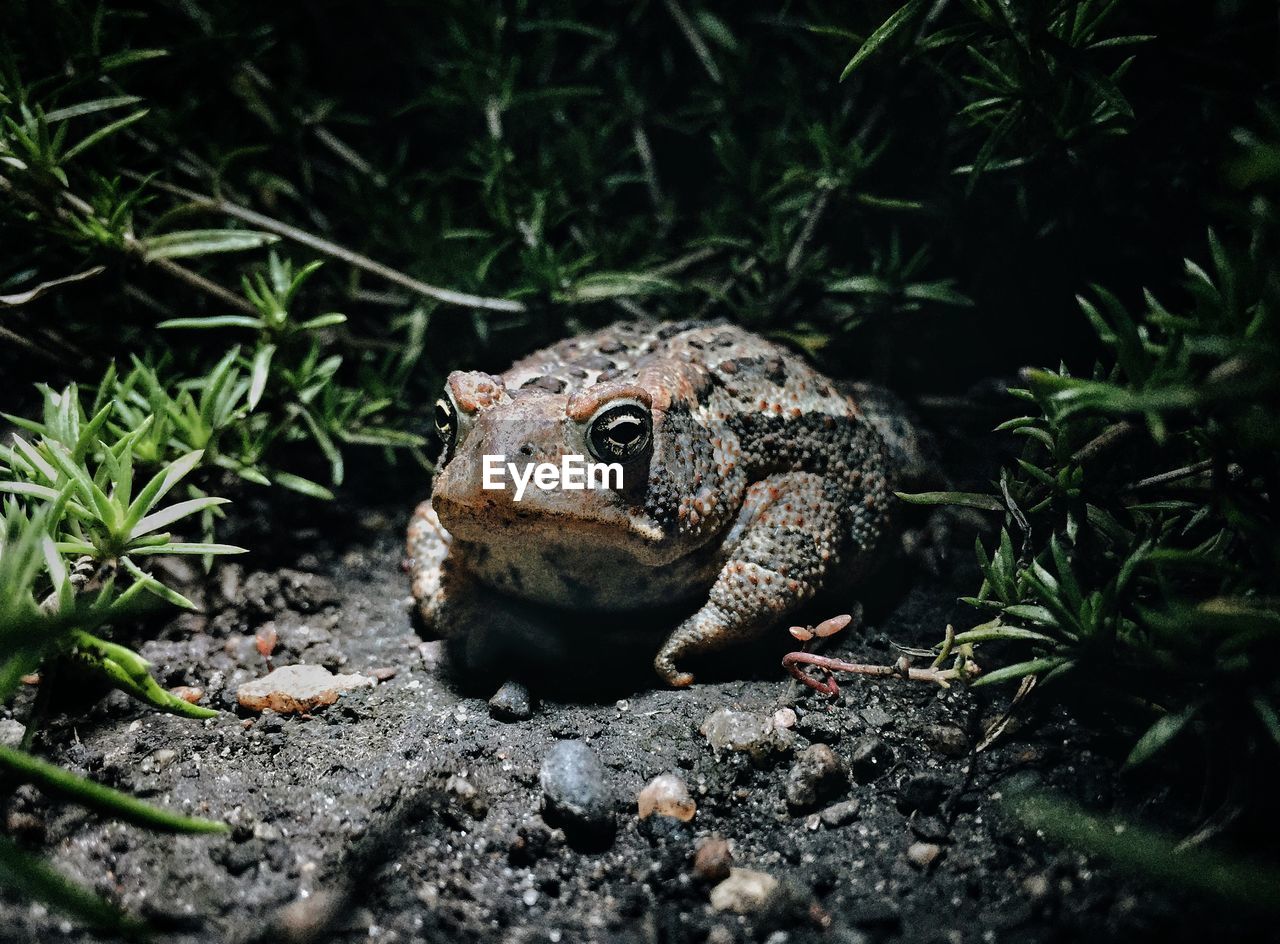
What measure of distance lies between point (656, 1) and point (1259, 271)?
330 centimetres

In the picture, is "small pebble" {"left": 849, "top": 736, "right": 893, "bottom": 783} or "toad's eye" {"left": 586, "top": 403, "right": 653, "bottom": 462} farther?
"toad's eye" {"left": 586, "top": 403, "right": 653, "bottom": 462}

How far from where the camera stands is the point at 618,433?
8.00 ft

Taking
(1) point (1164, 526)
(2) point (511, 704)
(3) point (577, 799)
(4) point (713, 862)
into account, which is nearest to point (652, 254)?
(2) point (511, 704)

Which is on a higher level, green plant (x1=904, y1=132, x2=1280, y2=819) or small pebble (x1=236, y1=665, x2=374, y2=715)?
green plant (x1=904, y1=132, x2=1280, y2=819)

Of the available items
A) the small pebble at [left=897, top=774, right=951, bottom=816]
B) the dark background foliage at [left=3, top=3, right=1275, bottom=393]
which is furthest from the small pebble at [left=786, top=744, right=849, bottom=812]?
the dark background foliage at [left=3, top=3, right=1275, bottom=393]

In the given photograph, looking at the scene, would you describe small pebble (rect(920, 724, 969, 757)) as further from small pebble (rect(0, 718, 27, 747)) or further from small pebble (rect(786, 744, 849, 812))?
small pebble (rect(0, 718, 27, 747))

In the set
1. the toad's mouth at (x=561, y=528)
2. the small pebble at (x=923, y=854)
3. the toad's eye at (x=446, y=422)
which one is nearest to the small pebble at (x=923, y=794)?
the small pebble at (x=923, y=854)

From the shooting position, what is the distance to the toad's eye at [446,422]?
2.56 metres

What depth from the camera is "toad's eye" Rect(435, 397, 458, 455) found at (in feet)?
8.39

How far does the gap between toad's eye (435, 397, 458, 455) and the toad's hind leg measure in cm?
98

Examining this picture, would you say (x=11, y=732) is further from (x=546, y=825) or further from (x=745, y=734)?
(x=745, y=734)

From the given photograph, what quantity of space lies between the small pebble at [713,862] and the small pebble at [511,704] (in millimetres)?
715

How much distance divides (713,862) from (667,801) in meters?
0.24

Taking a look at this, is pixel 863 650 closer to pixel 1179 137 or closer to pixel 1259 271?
pixel 1259 271
